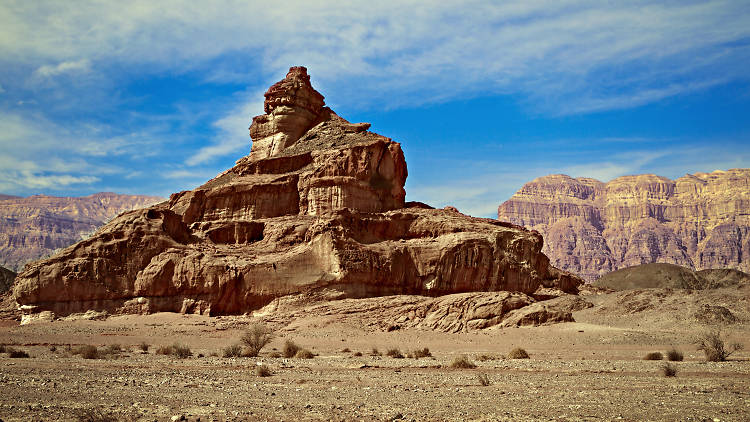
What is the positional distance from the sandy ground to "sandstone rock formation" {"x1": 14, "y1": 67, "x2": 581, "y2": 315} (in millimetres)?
5758

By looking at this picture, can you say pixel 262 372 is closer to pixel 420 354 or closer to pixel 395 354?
pixel 395 354

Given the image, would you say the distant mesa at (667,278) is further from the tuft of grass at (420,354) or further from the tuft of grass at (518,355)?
the tuft of grass at (420,354)

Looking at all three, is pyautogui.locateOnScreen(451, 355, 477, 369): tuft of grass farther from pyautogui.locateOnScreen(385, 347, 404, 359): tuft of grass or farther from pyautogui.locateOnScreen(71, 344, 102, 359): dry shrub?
pyautogui.locateOnScreen(71, 344, 102, 359): dry shrub

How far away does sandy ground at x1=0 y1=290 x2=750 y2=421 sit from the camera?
49.0 ft

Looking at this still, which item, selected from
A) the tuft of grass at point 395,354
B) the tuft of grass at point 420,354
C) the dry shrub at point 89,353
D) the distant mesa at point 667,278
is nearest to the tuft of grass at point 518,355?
the tuft of grass at point 420,354

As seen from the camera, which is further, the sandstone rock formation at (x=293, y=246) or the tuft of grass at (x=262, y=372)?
the sandstone rock formation at (x=293, y=246)

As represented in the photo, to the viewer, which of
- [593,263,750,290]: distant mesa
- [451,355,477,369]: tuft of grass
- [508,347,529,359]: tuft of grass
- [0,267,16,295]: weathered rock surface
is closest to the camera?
[451,355,477,369]: tuft of grass

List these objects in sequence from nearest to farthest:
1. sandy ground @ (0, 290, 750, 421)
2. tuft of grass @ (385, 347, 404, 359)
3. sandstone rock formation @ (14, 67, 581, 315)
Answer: sandy ground @ (0, 290, 750, 421)
tuft of grass @ (385, 347, 404, 359)
sandstone rock formation @ (14, 67, 581, 315)

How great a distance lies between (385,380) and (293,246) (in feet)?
83.8

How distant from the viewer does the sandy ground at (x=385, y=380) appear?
588 inches

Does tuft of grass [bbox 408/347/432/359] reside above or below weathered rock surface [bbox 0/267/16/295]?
below

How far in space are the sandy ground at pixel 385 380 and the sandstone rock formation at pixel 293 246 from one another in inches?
227

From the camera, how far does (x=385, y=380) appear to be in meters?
21.1

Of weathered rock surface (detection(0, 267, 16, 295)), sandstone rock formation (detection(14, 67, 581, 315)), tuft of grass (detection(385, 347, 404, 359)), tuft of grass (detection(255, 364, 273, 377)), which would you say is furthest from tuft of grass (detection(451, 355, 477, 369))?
weathered rock surface (detection(0, 267, 16, 295))
